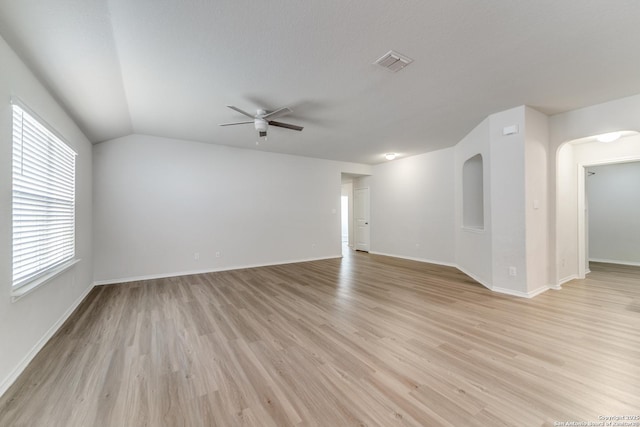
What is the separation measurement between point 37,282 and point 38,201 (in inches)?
30.9

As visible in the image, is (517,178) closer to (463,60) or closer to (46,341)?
(463,60)

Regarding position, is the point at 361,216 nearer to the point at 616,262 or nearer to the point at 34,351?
the point at 616,262

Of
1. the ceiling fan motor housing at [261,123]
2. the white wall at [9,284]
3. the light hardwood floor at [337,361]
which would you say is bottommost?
the light hardwood floor at [337,361]

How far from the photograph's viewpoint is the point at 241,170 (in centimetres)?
580

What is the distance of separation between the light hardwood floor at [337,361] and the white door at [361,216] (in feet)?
14.2

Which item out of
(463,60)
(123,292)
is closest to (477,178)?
(463,60)

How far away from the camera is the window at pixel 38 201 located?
2113 mm

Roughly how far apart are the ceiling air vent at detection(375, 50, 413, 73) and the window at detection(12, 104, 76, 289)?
10.5ft

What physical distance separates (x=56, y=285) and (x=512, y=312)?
211 inches

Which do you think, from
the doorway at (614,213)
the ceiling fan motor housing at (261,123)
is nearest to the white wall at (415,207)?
the doorway at (614,213)

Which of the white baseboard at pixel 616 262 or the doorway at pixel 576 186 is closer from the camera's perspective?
the doorway at pixel 576 186

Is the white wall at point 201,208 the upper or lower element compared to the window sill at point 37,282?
upper

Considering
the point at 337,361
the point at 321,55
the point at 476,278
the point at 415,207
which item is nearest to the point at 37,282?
the point at 337,361

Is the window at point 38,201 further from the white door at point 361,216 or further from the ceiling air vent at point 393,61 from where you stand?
the white door at point 361,216
